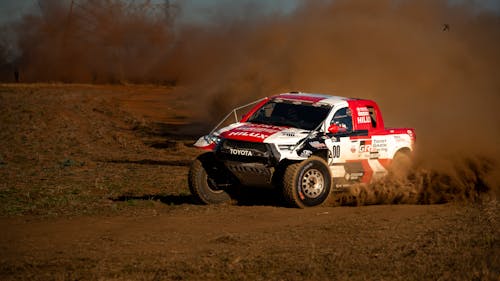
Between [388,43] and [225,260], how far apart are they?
817 inches

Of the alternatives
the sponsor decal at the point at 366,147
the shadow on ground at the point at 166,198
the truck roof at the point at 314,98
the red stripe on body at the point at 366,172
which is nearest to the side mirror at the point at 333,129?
the truck roof at the point at 314,98

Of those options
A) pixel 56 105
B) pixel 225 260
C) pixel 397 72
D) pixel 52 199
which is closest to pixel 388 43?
pixel 397 72

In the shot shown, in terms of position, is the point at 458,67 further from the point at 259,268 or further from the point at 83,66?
the point at 83,66

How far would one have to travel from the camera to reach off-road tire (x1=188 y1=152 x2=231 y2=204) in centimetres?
1234

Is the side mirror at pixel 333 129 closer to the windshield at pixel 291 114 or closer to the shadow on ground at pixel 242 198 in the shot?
the windshield at pixel 291 114

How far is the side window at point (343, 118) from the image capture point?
41.7 feet

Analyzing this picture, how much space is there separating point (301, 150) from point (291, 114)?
1.15 m

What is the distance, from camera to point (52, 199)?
13.1 meters

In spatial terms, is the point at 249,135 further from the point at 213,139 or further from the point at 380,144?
the point at 380,144

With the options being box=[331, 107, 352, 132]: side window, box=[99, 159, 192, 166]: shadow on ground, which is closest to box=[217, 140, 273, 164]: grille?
box=[331, 107, 352, 132]: side window

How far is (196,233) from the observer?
10.3 m

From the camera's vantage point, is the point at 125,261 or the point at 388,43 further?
the point at 388,43

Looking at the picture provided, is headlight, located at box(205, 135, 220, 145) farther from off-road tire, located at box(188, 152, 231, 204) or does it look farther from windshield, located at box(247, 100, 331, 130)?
windshield, located at box(247, 100, 331, 130)

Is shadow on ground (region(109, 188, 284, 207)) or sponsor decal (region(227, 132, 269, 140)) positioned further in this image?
shadow on ground (region(109, 188, 284, 207))
